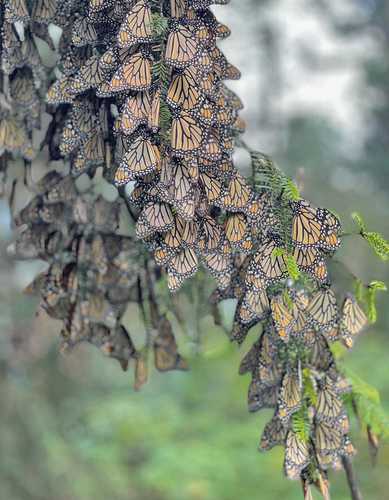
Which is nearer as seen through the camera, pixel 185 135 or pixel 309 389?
pixel 185 135

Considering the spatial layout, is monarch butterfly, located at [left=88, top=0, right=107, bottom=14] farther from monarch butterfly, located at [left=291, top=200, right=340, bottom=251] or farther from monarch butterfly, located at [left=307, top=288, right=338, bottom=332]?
monarch butterfly, located at [left=307, top=288, right=338, bottom=332]

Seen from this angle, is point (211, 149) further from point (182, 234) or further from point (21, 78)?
point (21, 78)

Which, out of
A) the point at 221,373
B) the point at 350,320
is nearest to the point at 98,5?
the point at 350,320

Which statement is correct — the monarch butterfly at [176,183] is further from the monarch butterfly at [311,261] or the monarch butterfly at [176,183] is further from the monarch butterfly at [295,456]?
the monarch butterfly at [295,456]

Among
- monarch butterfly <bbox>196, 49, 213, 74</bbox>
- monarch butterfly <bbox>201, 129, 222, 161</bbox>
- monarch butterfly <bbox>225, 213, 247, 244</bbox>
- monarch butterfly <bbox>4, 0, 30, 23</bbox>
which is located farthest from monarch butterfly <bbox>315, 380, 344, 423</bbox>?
monarch butterfly <bbox>4, 0, 30, 23</bbox>

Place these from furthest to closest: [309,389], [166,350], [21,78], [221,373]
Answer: [221,373] < [166,350] < [21,78] < [309,389]

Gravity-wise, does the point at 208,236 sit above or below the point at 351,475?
above
